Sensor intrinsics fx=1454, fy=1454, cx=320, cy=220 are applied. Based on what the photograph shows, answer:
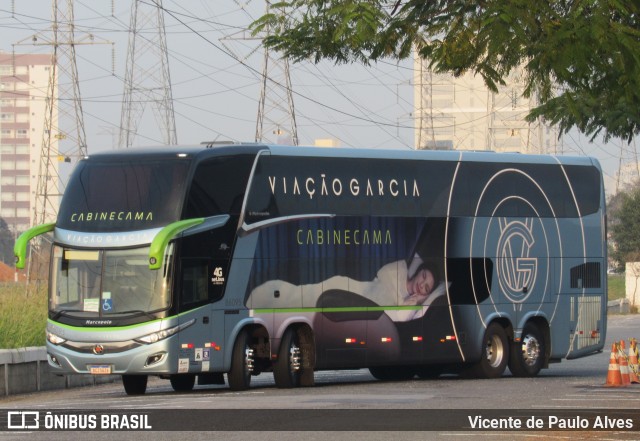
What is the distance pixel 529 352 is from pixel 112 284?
30.9ft

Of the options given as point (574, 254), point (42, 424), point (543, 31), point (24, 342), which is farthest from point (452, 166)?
point (543, 31)

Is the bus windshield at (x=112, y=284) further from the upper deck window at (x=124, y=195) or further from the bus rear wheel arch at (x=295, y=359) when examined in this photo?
the bus rear wheel arch at (x=295, y=359)

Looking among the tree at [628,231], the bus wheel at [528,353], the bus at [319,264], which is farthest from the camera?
the tree at [628,231]

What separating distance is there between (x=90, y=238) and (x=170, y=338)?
2.07 metres

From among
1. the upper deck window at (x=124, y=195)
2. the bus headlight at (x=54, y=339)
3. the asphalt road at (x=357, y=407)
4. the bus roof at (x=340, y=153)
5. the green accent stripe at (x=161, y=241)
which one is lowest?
the asphalt road at (x=357, y=407)

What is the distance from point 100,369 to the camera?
72.6 feet

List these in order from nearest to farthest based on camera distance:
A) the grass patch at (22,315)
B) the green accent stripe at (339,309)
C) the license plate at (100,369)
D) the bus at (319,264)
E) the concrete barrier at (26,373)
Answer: the license plate at (100,369)
the bus at (319,264)
the green accent stripe at (339,309)
the concrete barrier at (26,373)
the grass patch at (22,315)

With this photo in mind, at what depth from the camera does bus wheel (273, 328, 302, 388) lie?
78.4ft

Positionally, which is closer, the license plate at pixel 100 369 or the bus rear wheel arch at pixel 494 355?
the license plate at pixel 100 369

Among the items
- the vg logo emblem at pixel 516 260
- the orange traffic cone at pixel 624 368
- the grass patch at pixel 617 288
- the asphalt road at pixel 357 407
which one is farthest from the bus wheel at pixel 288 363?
the grass patch at pixel 617 288

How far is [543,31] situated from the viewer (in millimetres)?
12750

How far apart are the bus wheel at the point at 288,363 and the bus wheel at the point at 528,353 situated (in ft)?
17.9

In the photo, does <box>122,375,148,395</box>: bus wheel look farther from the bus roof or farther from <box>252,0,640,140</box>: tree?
<box>252,0,640,140</box>: tree

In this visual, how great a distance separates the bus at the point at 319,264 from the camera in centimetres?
2245
